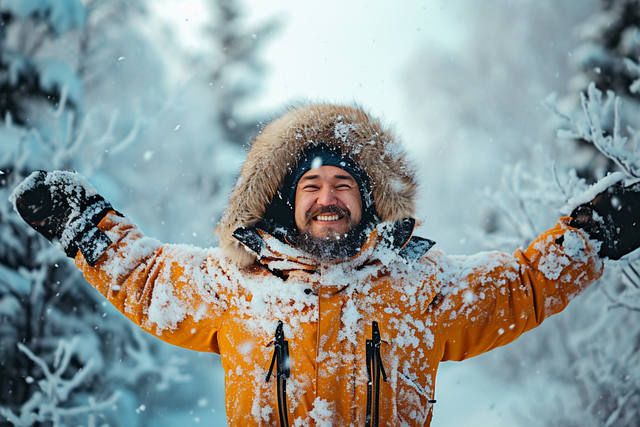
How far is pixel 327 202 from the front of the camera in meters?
2.12

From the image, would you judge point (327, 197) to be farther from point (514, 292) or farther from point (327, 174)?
point (514, 292)

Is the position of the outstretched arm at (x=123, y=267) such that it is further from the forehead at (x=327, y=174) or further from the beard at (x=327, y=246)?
the forehead at (x=327, y=174)

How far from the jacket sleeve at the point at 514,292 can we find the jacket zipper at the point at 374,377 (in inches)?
12.3

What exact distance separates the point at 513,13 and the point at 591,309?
12077 millimetres

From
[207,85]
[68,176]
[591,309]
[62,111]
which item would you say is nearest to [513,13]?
[207,85]

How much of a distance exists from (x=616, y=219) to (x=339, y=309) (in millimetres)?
1315

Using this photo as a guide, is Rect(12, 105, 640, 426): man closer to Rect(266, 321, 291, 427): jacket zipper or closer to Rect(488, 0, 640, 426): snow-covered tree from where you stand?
Rect(266, 321, 291, 427): jacket zipper

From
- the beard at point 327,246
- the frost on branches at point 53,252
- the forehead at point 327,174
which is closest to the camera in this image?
the beard at point 327,246

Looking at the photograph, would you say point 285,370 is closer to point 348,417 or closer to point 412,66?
point 348,417

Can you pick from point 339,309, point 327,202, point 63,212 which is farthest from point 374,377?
point 63,212

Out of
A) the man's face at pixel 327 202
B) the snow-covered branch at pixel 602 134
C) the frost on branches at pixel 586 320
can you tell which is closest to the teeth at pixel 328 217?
the man's face at pixel 327 202

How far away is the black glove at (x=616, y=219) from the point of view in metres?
1.76

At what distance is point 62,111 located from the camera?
4.07 m

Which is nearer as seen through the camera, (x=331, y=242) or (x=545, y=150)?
(x=331, y=242)
